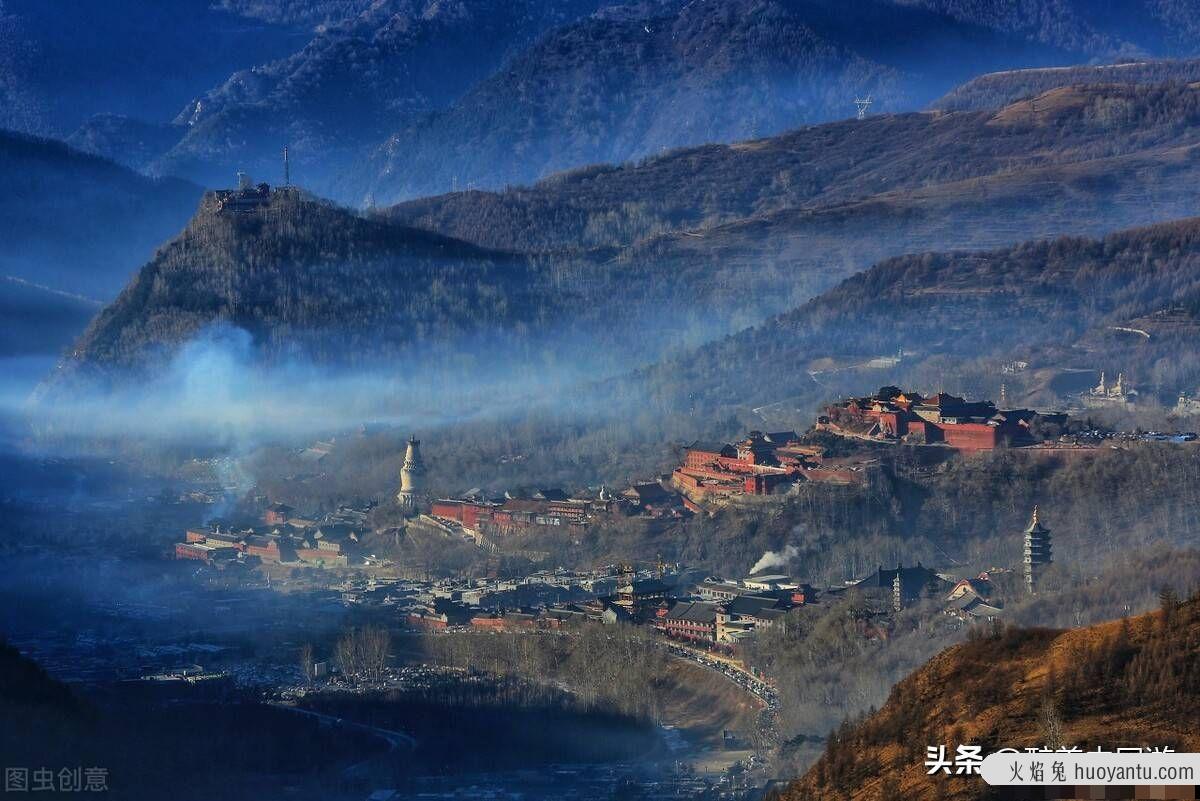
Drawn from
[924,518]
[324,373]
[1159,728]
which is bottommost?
[1159,728]

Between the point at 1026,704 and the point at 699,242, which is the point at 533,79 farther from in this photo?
the point at 1026,704

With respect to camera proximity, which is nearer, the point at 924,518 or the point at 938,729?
the point at 938,729

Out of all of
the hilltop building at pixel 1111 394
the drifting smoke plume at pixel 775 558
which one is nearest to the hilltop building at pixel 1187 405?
the hilltop building at pixel 1111 394

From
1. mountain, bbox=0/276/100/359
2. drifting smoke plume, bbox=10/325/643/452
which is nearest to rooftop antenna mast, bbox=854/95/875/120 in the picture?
mountain, bbox=0/276/100/359

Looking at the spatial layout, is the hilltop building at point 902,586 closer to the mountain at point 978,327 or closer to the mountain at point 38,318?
the mountain at point 978,327

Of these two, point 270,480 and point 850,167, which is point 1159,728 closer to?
point 270,480

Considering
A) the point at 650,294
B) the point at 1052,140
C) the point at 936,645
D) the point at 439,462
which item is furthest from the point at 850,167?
the point at 936,645

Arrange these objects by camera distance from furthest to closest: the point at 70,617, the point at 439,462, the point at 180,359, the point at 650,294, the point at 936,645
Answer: the point at 650,294
the point at 180,359
the point at 439,462
the point at 70,617
the point at 936,645
